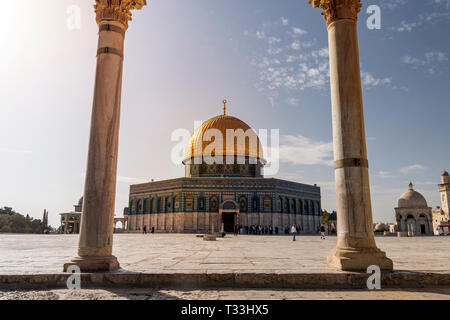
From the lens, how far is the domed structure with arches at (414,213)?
4478cm

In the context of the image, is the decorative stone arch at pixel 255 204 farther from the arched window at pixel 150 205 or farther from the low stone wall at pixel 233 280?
the low stone wall at pixel 233 280

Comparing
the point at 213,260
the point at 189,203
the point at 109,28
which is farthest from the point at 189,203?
the point at 109,28

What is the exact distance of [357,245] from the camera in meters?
4.60

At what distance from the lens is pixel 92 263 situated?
4418 mm

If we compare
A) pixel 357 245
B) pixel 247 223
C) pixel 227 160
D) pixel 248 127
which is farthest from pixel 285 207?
pixel 357 245

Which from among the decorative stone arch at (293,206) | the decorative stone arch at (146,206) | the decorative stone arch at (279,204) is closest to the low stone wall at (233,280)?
the decorative stone arch at (279,204)

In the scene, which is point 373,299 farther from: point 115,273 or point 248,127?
point 248,127

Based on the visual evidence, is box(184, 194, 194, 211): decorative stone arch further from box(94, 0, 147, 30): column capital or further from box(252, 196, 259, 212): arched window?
box(94, 0, 147, 30): column capital

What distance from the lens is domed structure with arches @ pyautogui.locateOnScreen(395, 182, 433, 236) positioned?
147 ft

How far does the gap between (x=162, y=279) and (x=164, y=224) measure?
31.9 metres

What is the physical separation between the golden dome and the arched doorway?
583 cm

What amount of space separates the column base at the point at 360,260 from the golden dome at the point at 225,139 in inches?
1249

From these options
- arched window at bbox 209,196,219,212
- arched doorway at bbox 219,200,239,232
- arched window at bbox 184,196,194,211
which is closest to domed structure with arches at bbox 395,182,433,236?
arched doorway at bbox 219,200,239,232

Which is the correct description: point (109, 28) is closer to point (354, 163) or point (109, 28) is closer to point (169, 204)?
point (354, 163)
